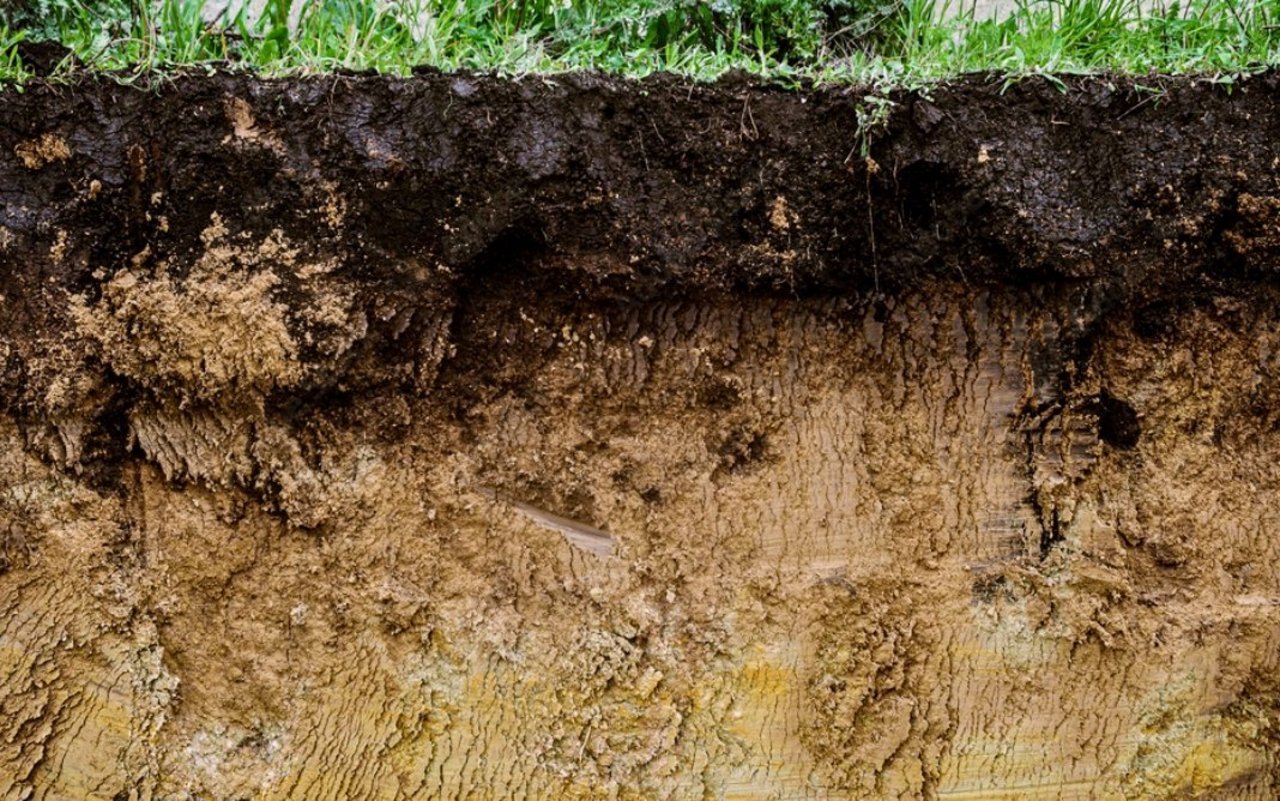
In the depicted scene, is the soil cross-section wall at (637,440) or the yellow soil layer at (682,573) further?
the yellow soil layer at (682,573)

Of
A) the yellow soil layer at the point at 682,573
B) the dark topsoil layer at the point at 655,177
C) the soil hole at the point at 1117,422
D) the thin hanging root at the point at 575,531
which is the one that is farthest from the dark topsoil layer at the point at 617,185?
the thin hanging root at the point at 575,531

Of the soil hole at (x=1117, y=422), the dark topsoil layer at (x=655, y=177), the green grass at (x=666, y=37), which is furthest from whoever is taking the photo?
the soil hole at (x=1117, y=422)

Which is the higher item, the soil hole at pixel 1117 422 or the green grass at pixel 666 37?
the green grass at pixel 666 37

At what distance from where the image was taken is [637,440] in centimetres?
241

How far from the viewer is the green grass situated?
2.26 metres

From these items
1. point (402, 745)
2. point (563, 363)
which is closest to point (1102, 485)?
point (563, 363)

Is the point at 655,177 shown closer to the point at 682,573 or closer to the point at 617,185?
the point at 617,185

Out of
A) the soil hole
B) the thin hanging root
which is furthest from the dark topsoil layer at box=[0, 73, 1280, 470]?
the thin hanging root

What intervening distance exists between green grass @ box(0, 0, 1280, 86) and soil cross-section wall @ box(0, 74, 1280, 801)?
0.43 feet

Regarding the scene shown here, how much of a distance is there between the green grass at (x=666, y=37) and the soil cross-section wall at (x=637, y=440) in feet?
0.43

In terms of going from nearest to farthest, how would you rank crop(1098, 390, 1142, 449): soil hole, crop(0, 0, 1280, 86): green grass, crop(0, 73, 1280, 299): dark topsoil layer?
crop(0, 73, 1280, 299): dark topsoil layer < crop(0, 0, 1280, 86): green grass < crop(1098, 390, 1142, 449): soil hole

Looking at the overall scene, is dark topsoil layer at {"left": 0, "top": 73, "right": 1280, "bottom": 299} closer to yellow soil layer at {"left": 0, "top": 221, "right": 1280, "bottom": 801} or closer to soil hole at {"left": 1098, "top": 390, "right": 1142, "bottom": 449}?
yellow soil layer at {"left": 0, "top": 221, "right": 1280, "bottom": 801}

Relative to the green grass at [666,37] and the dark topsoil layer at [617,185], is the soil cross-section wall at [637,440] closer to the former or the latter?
the dark topsoil layer at [617,185]

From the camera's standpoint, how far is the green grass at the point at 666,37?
2260 mm
